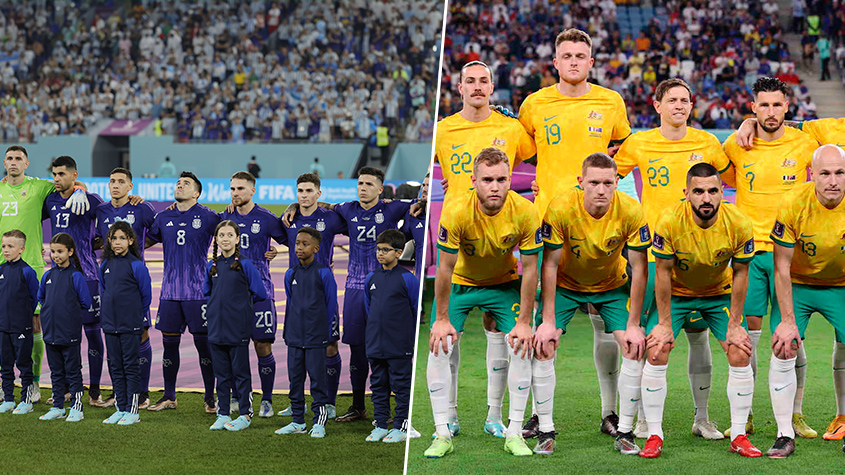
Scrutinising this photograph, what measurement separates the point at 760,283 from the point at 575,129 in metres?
1.40

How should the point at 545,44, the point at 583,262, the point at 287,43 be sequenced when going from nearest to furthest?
the point at 583,262, the point at 545,44, the point at 287,43

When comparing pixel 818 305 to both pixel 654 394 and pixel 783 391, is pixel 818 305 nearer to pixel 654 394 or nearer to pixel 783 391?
pixel 783 391

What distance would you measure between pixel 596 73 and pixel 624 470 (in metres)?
17.7

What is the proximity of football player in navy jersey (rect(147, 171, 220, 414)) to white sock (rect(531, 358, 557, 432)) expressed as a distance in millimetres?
2439

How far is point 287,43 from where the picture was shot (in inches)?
1131

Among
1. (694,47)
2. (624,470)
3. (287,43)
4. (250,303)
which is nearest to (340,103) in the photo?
(287,43)

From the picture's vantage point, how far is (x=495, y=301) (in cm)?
514

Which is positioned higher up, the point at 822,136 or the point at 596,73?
the point at 596,73

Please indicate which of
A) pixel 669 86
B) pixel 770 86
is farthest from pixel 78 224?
pixel 770 86

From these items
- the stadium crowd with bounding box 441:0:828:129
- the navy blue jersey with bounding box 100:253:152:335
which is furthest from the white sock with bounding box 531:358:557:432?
the stadium crowd with bounding box 441:0:828:129

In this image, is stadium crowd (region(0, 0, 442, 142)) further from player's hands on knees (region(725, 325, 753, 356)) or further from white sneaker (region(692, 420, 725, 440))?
player's hands on knees (region(725, 325, 753, 356))

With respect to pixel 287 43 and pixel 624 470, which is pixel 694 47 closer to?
pixel 287 43

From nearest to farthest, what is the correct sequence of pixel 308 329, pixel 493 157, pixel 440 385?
pixel 493 157
pixel 440 385
pixel 308 329

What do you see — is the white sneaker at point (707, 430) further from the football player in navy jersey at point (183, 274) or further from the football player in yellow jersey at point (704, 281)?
the football player in navy jersey at point (183, 274)
